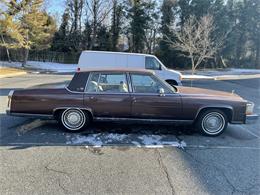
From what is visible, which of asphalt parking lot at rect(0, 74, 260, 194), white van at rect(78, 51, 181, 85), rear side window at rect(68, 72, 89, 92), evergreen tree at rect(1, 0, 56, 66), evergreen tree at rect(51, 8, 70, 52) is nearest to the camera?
asphalt parking lot at rect(0, 74, 260, 194)

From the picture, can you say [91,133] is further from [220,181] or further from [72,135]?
[220,181]

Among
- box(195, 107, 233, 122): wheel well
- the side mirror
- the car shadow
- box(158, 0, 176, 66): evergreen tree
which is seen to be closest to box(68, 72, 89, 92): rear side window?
the car shadow

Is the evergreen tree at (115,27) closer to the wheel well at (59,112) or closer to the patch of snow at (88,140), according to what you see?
the wheel well at (59,112)

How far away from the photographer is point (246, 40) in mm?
41625

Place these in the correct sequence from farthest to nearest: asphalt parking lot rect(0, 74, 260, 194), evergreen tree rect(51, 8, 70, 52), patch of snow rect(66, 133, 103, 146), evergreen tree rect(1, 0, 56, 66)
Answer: evergreen tree rect(51, 8, 70, 52) < evergreen tree rect(1, 0, 56, 66) < patch of snow rect(66, 133, 103, 146) < asphalt parking lot rect(0, 74, 260, 194)

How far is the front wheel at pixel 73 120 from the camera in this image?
5453 millimetres

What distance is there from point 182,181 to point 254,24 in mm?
43044

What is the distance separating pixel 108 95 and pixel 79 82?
0.70 metres

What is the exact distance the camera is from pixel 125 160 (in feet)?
13.5

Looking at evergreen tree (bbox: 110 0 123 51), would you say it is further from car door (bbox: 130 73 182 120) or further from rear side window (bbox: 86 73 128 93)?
car door (bbox: 130 73 182 120)

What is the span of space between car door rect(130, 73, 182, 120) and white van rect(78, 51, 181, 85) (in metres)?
6.25

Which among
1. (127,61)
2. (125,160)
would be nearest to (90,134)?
(125,160)

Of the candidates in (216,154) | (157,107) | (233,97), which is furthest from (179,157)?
(233,97)

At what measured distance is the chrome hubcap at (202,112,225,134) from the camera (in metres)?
5.48
